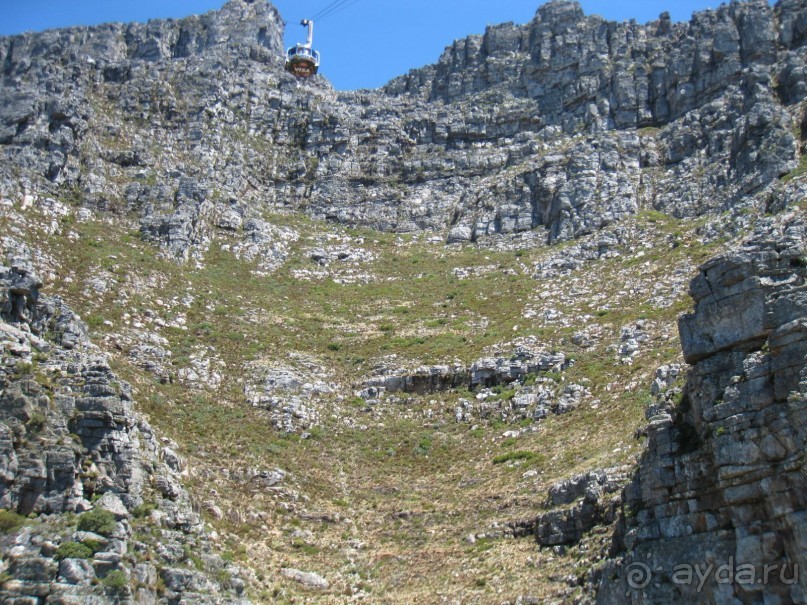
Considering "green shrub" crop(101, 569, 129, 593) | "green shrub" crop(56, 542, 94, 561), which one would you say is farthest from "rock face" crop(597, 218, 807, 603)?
"green shrub" crop(56, 542, 94, 561)

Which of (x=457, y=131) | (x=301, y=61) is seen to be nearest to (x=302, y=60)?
(x=301, y=61)

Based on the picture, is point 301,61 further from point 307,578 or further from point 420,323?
point 307,578

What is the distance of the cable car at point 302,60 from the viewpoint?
253ft

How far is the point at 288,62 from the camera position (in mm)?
77938

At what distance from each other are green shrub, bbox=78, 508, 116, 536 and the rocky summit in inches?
11.8

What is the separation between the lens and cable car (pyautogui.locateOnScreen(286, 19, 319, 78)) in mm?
77000

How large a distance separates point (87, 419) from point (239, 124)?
159 ft

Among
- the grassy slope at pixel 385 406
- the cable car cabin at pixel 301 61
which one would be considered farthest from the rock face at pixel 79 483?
the cable car cabin at pixel 301 61

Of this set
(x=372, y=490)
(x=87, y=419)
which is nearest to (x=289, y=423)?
(x=372, y=490)

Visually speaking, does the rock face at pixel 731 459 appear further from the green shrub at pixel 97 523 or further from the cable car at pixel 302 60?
the cable car at pixel 302 60

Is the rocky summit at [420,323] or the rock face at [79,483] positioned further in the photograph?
the rocky summit at [420,323]

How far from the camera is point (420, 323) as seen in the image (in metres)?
49.4

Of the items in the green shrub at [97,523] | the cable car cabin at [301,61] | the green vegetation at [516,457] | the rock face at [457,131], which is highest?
the cable car cabin at [301,61]
